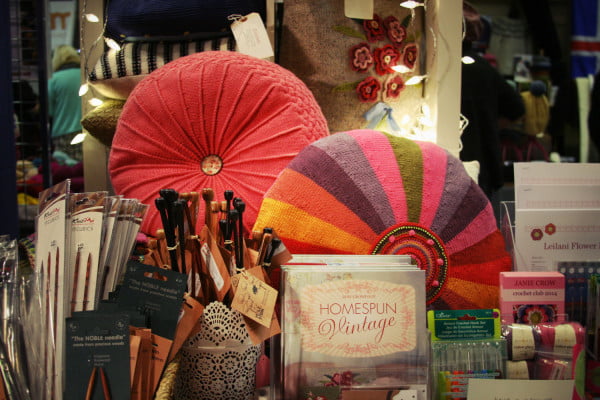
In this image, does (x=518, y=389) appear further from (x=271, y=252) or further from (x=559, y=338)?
(x=271, y=252)

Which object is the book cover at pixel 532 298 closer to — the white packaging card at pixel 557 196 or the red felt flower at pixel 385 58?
the white packaging card at pixel 557 196

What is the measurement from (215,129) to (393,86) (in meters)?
0.66

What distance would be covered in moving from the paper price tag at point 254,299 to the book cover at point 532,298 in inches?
18.2

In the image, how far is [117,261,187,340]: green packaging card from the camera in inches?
32.8

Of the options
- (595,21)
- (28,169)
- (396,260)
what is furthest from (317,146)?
(595,21)

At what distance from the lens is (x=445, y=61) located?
166cm

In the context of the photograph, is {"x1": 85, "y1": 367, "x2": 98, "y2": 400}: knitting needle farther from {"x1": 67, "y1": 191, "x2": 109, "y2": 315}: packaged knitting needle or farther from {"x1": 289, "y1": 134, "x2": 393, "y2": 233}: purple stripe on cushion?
{"x1": 289, "y1": 134, "x2": 393, "y2": 233}: purple stripe on cushion

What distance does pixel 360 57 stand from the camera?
1.72m

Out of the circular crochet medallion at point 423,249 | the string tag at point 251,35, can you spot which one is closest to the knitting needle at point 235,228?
the circular crochet medallion at point 423,249

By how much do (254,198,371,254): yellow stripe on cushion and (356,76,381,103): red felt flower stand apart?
28.1 inches

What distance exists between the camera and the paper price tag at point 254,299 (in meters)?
0.87

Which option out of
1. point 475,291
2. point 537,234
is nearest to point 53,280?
point 475,291

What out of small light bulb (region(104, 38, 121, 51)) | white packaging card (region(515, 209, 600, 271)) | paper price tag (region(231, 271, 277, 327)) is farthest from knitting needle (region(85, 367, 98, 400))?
small light bulb (region(104, 38, 121, 51))

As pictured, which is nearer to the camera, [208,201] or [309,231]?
[208,201]
